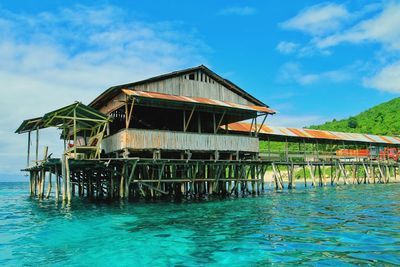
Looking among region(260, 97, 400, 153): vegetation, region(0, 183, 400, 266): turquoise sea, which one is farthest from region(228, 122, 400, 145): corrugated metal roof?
region(260, 97, 400, 153): vegetation

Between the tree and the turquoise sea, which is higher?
the tree

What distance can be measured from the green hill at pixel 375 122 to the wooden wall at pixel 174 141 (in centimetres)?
4797

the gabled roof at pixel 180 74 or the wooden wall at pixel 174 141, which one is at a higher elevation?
the gabled roof at pixel 180 74

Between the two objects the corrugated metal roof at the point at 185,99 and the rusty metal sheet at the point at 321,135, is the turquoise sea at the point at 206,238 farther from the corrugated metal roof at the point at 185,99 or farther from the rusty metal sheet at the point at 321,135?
the rusty metal sheet at the point at 321,135

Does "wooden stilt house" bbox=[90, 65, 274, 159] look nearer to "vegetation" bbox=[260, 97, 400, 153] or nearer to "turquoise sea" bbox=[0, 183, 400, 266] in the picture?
"turquoise sea" bbox=[0, 183, 400, 266]

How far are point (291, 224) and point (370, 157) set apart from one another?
1288 inches

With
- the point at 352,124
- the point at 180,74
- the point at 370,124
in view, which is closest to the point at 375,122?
the point at 370,124

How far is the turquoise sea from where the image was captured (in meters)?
8.81

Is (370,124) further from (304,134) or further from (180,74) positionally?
(180,74)

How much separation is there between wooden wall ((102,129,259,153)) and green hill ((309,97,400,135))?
48.0 meters

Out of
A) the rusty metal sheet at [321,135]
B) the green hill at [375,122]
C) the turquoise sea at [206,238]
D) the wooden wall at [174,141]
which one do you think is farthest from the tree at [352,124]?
the turquoise sea at [206,238]

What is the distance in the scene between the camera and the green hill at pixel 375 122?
219ft

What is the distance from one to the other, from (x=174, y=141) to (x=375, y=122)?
62320 millimetres

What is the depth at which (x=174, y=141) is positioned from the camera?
821 inches
